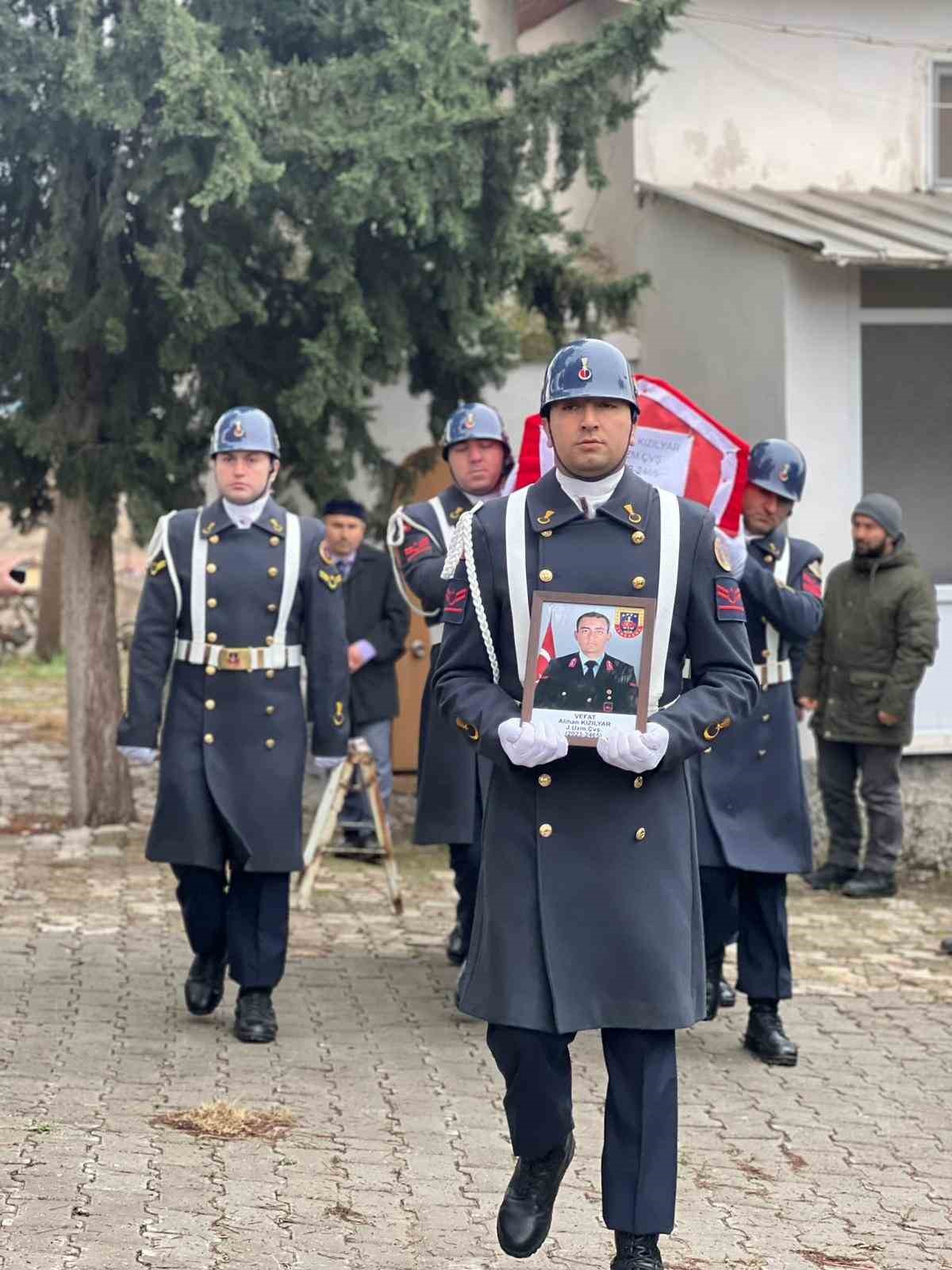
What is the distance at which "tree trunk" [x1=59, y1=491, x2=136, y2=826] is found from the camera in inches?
473

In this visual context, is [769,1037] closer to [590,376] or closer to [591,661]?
[591,661]

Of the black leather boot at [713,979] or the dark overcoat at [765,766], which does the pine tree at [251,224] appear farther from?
the black leather boot at [713,979]

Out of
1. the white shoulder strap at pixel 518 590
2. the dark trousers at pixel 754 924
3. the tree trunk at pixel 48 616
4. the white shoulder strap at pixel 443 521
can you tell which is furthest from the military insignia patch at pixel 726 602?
the tree trunk at pixel 48 616

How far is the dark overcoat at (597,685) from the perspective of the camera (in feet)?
14.2

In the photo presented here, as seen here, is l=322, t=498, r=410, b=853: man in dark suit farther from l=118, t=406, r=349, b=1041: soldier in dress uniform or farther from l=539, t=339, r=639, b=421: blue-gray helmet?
l=539, t=339, r=639, b=421: blue-gray helmet

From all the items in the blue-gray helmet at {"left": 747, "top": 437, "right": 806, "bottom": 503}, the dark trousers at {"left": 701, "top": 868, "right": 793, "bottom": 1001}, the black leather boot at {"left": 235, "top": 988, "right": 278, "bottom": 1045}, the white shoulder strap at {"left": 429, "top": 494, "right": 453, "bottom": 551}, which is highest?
the blue-gray helmet at {"left": 747, "top": 437, "right": 806, "bottom": 503}

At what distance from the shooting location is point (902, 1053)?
7.42 metres

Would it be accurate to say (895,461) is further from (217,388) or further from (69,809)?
(69,809)

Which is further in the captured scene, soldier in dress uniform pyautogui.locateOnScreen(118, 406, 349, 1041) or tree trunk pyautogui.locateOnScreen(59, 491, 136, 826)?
tree trunk pyautogui.locateOnScreen(59, 491, 136, 826)

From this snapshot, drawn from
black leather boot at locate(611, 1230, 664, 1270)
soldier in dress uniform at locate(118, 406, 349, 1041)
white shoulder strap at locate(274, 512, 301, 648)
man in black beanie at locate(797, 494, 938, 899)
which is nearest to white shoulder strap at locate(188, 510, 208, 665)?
soldier in dress uniform at locate(118, 406, 349, 1041)

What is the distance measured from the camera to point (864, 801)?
36.6 feet

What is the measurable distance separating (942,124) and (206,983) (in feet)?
28.9

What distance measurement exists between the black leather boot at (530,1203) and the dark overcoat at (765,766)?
95.0 inches

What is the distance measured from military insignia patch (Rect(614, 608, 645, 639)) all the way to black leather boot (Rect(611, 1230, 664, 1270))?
1.28m
